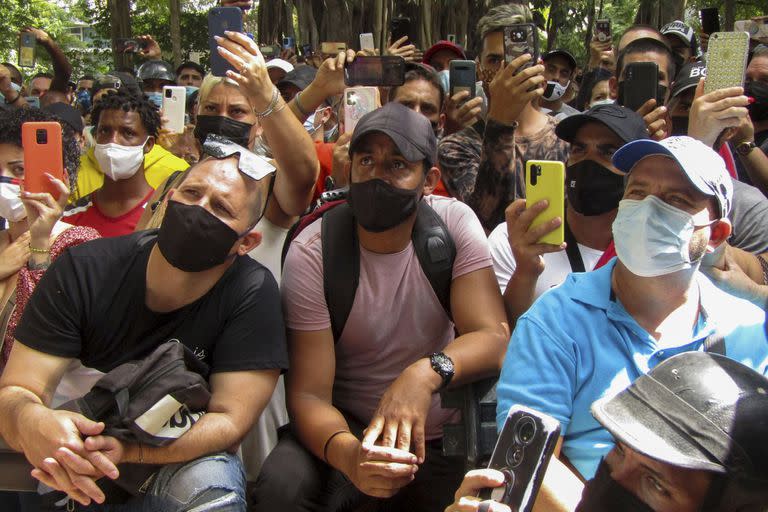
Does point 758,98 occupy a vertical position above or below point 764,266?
above

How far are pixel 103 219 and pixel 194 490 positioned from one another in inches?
88.1

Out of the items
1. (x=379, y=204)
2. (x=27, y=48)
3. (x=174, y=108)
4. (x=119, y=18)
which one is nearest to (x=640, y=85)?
(x=379, y=204)

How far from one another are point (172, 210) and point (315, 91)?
1386 mm

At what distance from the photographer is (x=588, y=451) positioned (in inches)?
99.3

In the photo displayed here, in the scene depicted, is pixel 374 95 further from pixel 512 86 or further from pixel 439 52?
pixel 439 52

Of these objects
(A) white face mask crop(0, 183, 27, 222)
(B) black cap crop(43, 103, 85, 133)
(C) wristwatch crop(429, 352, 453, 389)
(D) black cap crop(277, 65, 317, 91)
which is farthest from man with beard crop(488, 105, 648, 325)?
(D) black cap crop(277, 65, 317, 91)

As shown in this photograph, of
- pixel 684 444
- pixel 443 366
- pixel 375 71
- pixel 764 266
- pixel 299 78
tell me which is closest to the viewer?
pixel 684 444

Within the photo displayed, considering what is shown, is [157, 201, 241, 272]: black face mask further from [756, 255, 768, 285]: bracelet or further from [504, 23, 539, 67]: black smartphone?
[756, 255, 768, 285]: bracelet

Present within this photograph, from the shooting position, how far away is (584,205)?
11.4 ft

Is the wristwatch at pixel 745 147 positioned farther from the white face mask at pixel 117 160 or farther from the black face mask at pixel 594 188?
the white face mask at pixel 117 160

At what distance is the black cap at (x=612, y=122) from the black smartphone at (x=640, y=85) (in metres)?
0.57

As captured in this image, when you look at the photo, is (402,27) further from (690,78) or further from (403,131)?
(403,131)

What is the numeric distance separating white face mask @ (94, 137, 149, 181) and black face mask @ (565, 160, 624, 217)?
2.59 m

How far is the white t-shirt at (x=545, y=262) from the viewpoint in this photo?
3.42m
